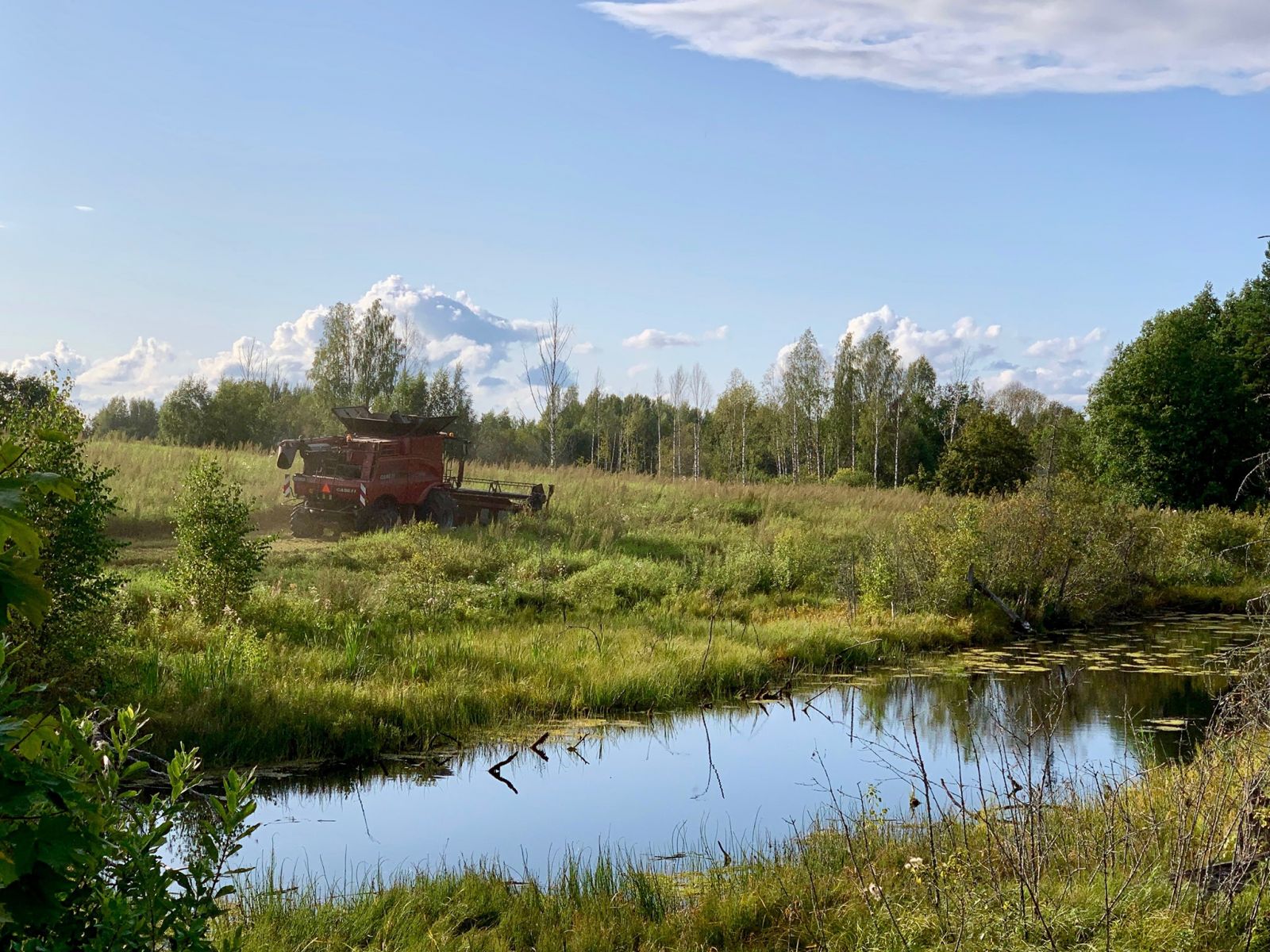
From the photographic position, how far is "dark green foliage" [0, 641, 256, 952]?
224 centimetres

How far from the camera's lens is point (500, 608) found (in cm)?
1520

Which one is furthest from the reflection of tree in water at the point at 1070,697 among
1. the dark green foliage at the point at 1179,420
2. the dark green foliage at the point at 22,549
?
the dark green foliage at the point at 1179,420

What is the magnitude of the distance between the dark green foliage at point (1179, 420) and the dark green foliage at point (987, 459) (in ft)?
10.8

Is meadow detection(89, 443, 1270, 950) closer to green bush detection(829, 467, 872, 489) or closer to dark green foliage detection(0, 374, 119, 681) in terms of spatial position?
dark green foliage detection(0, 374, 119, 681)

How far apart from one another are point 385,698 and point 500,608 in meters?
4.93

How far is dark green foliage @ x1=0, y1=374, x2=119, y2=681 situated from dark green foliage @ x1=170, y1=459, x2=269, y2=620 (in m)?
2.89

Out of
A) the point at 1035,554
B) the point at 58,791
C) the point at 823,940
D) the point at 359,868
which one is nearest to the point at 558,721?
the point at 359,868

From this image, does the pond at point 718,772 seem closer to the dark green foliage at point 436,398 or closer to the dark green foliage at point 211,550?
the dark green foliage at point 211,550

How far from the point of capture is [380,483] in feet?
66.2

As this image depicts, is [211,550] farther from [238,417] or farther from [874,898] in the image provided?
[238,417]

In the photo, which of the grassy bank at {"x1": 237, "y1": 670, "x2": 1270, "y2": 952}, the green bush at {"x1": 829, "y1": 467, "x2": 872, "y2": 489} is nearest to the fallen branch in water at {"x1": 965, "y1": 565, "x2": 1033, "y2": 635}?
the grassy bank at {"x1": 237, "y1": 670, "x2": 1270, "y2": 952}

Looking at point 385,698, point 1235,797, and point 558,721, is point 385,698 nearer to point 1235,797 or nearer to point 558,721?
point 558,721

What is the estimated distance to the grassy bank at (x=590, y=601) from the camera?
394 inches

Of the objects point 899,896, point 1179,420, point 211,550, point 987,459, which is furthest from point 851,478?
point 899,896
